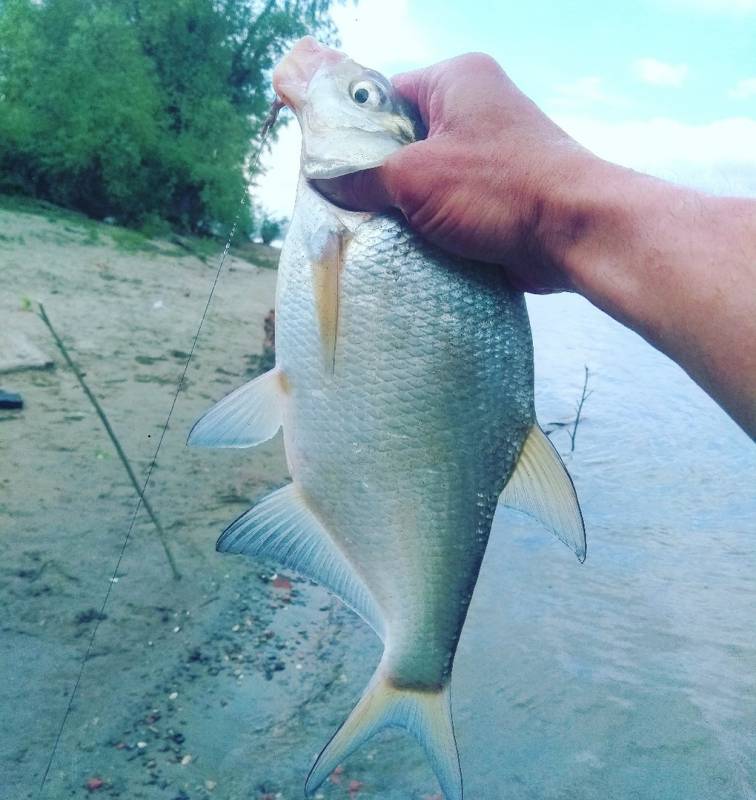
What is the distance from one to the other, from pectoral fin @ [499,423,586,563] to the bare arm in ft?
1.23

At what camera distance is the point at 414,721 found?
2053 mm

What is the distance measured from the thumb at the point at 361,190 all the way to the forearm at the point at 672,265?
0.43 metres

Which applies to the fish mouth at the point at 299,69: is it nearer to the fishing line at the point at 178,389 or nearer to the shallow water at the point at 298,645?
the fishing line at the point at 178,389

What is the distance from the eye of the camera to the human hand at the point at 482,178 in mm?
1915

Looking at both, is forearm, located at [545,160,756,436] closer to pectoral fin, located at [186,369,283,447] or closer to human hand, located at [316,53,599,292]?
human hand, located at [316,53,599,292]

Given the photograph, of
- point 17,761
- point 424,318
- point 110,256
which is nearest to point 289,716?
point 17,761

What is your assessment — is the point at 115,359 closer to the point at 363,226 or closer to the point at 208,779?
the point at 208,779

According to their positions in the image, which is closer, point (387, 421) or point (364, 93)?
point (387, 421)

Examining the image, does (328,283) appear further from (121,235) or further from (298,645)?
(121,235)

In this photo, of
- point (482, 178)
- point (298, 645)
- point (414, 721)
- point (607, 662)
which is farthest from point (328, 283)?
point (607, 662)

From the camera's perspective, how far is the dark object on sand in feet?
21.1

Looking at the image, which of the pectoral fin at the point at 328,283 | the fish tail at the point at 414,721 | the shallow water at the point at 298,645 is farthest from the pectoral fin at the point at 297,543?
the shallow water at the point at 298,645

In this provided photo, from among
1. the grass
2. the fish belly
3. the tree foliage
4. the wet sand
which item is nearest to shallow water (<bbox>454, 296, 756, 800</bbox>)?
the wet sand

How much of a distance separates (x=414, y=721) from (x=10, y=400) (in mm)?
5389
